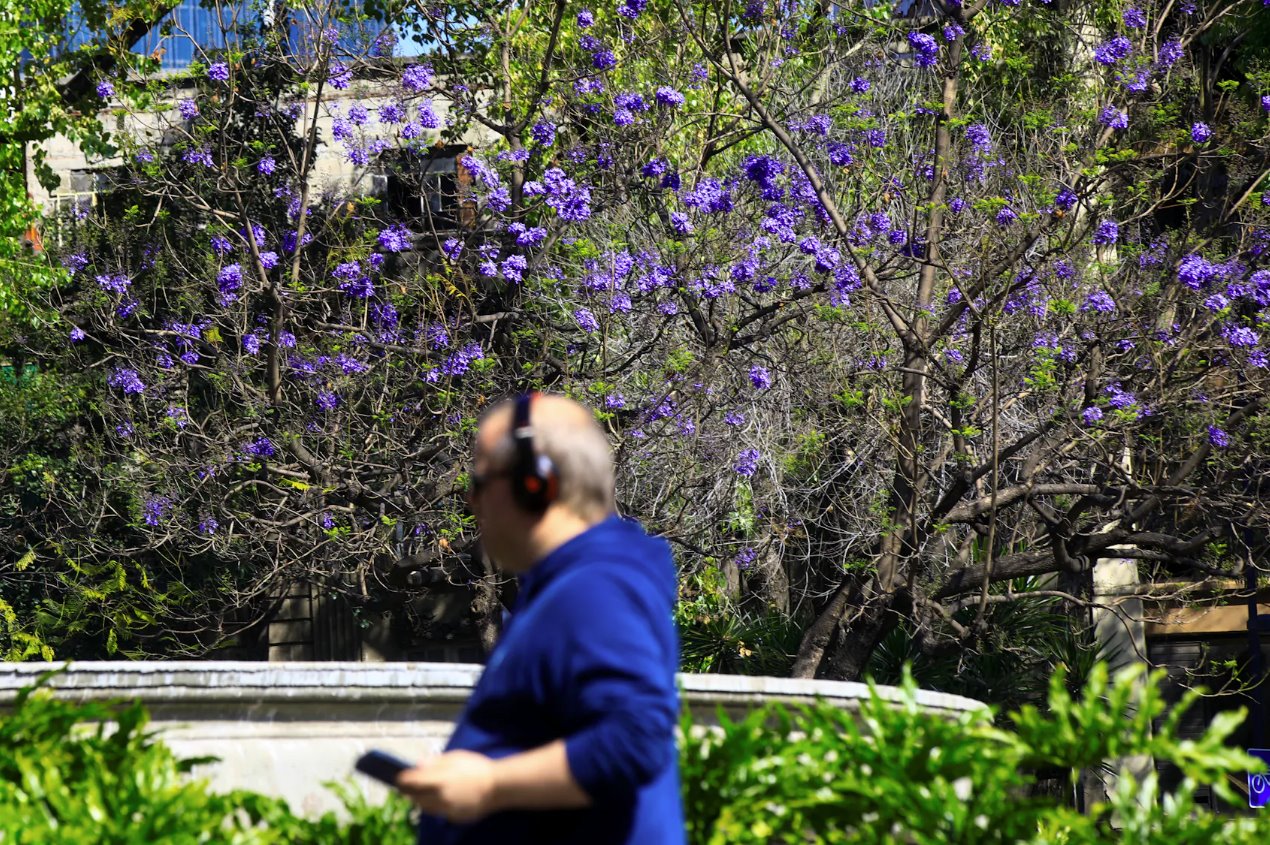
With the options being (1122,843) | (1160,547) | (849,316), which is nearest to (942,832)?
(1122,843)

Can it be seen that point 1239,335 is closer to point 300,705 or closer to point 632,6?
point 632,6

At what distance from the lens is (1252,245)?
11.3 meters

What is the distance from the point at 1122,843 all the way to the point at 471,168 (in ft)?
30.6

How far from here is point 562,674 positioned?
2.15 metres

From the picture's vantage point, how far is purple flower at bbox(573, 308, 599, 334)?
440 inches

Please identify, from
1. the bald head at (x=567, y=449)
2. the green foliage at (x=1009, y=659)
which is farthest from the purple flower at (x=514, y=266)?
the bald head at (x=567, y=449)

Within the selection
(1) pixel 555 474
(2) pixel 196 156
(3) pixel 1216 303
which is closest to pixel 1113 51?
(3) pixel 1216 303

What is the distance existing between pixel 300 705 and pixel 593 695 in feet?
10.2

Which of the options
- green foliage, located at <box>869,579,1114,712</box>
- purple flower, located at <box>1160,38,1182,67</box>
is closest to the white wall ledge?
purple flower, located at <box>1160,38,1182,67</box>

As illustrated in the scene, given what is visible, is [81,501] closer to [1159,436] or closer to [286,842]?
[1159,436]

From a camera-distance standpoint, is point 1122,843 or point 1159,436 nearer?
point 1122,843

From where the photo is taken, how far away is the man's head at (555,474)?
2281 millimetres

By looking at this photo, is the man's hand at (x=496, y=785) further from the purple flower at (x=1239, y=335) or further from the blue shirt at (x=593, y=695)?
the purple flower at (x=1239, y=335)

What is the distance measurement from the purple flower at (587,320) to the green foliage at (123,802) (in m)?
7.64
